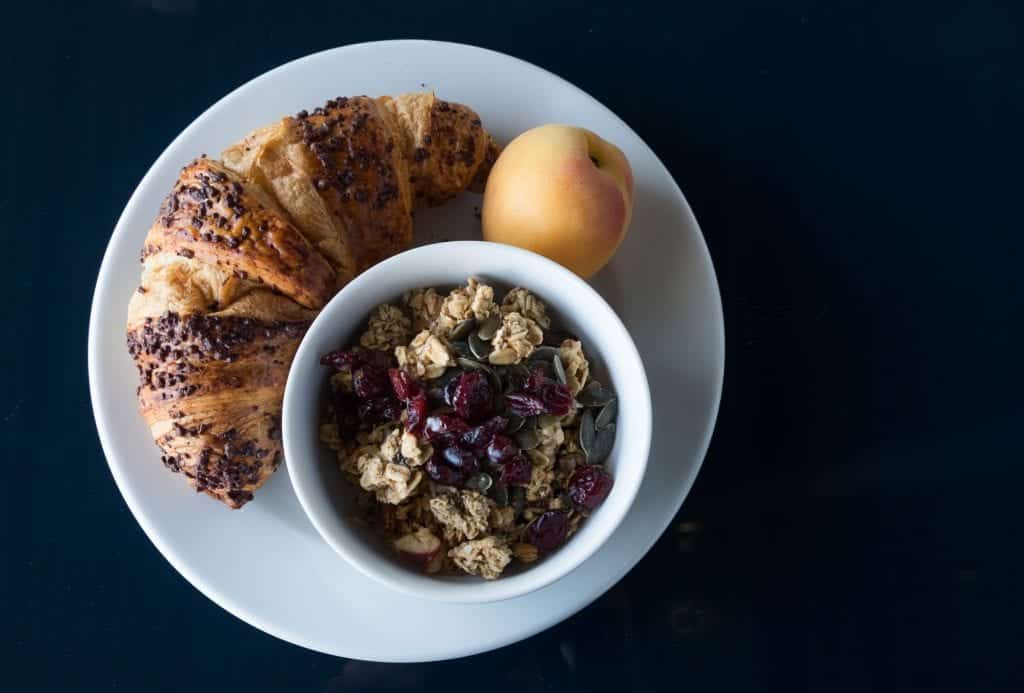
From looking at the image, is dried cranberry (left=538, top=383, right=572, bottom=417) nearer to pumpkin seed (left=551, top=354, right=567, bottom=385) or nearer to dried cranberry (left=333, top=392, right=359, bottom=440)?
pumpkin seed (left=551, top=354, right=567, bottom=385)

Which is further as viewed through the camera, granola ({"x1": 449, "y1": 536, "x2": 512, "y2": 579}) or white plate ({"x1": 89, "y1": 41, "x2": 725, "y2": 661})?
white plate ({"x1": 89, "y1": 41, "x2": 725, "y2": 661})

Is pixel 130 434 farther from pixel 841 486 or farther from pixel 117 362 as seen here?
pixel 841 486

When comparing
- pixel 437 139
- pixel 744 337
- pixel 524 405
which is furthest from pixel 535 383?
pixel 744 337

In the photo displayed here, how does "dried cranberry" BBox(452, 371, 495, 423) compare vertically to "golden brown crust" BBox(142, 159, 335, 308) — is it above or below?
below

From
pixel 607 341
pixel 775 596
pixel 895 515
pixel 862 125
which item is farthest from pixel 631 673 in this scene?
pixel 862 125

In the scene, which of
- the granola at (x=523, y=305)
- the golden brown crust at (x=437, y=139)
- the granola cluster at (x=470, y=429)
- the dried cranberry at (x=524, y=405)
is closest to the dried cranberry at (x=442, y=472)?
the granola cluster at (x=470, y=429)

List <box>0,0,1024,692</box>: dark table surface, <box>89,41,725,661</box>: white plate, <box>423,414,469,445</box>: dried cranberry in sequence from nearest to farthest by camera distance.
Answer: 1. <box>423,414,469,445</box>: dried cranberry
2. <box>89,41,725,661</box>: white plate
3. <box>0,0,1024,692</box>: dark table surface

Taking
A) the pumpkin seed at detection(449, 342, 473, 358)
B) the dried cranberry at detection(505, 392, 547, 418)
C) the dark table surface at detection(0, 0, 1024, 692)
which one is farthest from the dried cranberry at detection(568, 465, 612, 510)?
the dark table surface at detection(0, 0, 1024, 692)
